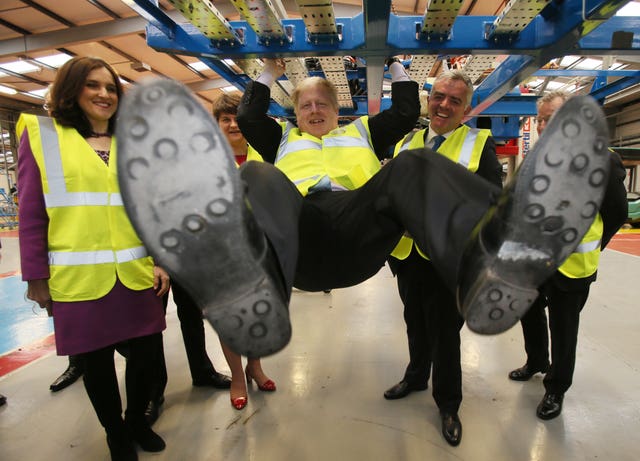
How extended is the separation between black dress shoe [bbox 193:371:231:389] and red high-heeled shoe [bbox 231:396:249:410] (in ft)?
0.61

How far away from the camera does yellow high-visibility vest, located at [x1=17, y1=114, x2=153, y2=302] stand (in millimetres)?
1272

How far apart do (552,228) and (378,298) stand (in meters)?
2.85

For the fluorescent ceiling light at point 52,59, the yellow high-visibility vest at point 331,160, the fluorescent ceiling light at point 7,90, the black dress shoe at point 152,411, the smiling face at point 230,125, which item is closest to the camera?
the yellow high-visibility vest at point 331,160

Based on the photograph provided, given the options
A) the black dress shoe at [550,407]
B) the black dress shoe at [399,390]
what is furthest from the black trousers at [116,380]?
the black dress shoe at [550,407]

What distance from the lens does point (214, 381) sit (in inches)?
81.8

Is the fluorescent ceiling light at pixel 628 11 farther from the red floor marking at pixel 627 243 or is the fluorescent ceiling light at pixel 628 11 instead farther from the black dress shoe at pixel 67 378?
the red floor marking at pixel 627 243

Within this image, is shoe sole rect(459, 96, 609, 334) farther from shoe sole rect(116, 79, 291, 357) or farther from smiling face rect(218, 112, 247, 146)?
smiling face rect(218, 112, 247, 146)

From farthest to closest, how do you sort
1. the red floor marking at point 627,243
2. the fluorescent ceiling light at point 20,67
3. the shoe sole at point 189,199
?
1. the fluorescent ceiling light at point 20,67
2. the red floor marking at point 627,243
3. the shoe sole at point 189,199

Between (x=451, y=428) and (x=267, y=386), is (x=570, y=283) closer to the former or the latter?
(x=451, y=428)

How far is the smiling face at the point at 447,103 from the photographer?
1.60 meters

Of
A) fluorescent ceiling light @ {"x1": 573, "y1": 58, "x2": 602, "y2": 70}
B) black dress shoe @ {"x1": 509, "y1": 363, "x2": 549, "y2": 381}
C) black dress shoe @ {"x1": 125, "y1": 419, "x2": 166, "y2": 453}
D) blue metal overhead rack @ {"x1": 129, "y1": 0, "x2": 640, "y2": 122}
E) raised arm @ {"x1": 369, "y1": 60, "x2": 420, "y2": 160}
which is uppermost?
fluorescent ceiling light @ {"x1": 573, "y1": 58, "x2": 602, "y2": 70}

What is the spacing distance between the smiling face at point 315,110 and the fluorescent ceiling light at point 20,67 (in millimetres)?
8242

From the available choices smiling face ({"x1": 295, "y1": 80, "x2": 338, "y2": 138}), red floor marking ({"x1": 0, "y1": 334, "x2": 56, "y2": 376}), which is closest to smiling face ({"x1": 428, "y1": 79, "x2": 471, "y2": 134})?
smiling face ({"x1": 295, "y1": 80, "x2": 338, "y2": 138})

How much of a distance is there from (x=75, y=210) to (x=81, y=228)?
0.22 feet
